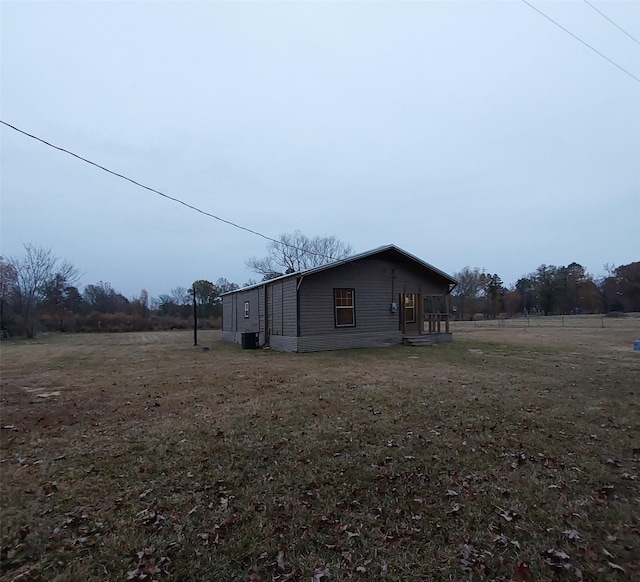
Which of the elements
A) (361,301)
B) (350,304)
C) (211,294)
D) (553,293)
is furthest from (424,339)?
(553,293)

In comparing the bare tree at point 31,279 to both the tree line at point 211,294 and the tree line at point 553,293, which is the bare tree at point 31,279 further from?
the tree line at point 553,293

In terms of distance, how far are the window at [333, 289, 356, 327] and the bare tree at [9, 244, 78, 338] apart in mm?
26162

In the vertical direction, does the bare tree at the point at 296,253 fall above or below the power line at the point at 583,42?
above

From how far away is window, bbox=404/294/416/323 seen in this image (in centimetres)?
1791

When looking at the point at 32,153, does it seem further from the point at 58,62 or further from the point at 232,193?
the point at 232,193

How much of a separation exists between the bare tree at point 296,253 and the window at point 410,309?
25.2 metres

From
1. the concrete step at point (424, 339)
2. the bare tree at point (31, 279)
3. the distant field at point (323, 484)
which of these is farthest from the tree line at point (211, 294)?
the distant field at point (323, 484)

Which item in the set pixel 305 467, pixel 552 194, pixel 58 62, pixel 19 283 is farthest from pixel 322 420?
pixel 19 283

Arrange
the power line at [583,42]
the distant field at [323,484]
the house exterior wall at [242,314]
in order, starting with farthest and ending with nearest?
the house exterior wall at [242,314], the power line at [583,42], the distant field at [323,484]

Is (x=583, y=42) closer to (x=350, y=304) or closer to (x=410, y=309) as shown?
(x=350, y=304)

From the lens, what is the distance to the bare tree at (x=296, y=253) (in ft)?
141

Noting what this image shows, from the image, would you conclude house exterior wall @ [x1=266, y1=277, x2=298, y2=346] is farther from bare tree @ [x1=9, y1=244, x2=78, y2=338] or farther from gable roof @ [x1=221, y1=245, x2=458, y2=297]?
bare tree @ [x1=9, y1=244, x2=78, y2=338]

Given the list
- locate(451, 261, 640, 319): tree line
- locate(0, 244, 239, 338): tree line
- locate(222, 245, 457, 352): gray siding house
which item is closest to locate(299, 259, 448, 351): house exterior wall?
locate(222, 245, 457, 352): gray siding house

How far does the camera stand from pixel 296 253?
42750 millimetres
